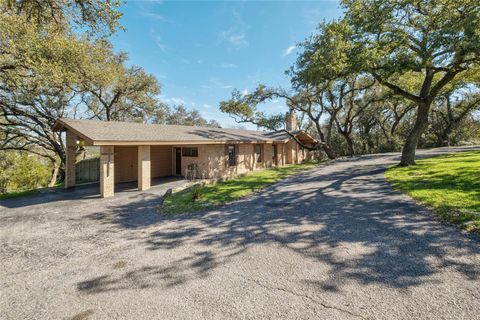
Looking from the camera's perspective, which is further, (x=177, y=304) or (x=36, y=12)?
(x=36, y=12)

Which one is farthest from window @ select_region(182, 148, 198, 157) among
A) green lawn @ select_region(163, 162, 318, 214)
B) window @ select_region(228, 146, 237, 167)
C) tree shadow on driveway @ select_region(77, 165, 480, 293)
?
tree shadow on driveway @ select_region(77, 165, 480, 293)

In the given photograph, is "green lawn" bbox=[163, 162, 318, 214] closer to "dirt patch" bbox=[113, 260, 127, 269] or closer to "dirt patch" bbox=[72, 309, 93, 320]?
"dirt patch" bbox=[113, 260, 127, 269]

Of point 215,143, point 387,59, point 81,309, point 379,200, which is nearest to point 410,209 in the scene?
point 379,200

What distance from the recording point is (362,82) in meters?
22.8

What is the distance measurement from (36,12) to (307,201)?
12449mm

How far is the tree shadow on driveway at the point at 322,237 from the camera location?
140 inches

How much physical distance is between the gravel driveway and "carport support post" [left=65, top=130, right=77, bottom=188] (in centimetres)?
610

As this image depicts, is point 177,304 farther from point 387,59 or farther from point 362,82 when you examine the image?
point 362,82

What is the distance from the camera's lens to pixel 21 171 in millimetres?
25203

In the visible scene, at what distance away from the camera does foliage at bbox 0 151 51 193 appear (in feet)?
78.9

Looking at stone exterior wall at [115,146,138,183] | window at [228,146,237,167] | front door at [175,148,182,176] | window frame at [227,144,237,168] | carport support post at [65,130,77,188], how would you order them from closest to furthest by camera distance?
1. carport support post at [65,130,77,188]
2. stone exterior wall at [115,146,138,183]
3. front door at [175,148,182,176]
4. window frame at [227,144,237,168]
5. window at [228,146,237,167]

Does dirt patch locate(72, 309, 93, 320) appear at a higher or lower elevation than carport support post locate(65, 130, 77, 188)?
lower

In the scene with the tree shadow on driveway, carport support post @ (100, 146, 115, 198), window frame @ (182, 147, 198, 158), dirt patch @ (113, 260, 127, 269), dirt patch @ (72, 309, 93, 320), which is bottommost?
dirt patch @ (72, 309, 93, 320)

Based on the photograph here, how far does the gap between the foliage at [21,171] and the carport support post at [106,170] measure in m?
21.5
